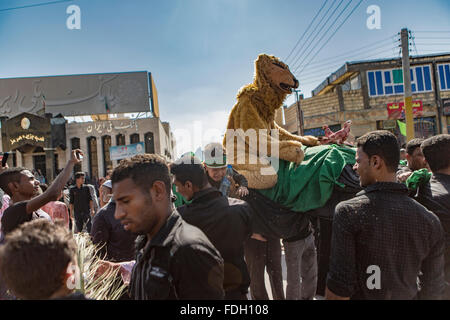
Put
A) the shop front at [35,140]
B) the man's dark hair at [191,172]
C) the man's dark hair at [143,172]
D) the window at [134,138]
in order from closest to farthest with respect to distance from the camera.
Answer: the man's dark hair at [143,172] → the man's dark hair at [191,172] → the shop front at [35,140] → the window at [134,138]

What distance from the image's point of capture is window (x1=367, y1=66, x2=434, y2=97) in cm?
2016

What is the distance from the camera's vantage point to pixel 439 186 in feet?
6.64

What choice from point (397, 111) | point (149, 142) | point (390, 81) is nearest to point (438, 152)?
point (397, 111)

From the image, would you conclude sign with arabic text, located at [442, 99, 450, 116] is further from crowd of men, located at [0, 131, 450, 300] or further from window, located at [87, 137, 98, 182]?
window, located at [87, 137, 98, 182]

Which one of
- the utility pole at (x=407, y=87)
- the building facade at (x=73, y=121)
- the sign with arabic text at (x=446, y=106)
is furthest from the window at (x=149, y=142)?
the sign with arabic text at (x=446, y=106)

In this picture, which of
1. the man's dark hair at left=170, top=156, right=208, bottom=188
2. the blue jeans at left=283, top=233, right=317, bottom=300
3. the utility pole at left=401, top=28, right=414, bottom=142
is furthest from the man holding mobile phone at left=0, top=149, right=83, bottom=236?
the utility pole at left=401, top=28, right=414, bottom=142

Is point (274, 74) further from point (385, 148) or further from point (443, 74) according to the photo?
point (443, 74)

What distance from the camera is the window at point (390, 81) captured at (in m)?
20.2

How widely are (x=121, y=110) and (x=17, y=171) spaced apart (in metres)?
24.9

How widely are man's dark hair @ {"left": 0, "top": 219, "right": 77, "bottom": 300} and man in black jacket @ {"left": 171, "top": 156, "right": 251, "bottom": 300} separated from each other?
3.11 ft

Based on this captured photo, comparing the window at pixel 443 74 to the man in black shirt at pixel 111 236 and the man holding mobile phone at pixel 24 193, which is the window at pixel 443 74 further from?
the man holding mobile phone at pixel 24 193

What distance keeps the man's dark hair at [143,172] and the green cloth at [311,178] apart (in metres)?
1.33
